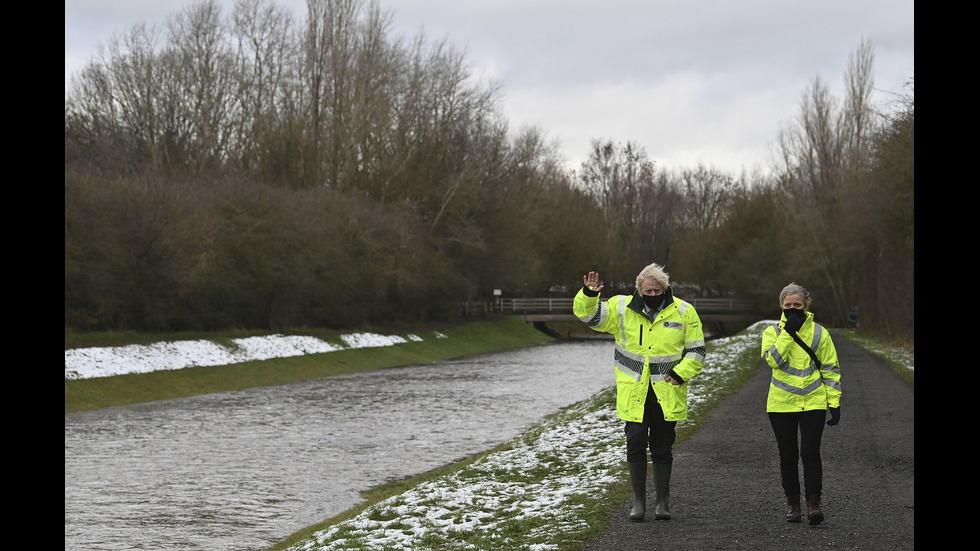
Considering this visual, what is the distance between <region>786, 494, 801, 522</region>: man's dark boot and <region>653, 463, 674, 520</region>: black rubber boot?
1.01 meters

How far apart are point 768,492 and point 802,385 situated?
206 centimetres

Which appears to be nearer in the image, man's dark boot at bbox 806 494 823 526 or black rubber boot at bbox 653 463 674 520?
man's dark boot at bbox 806 494 823 526

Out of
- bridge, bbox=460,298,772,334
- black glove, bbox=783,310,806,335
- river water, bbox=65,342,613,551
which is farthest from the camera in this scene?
bridge, bbox=460,298,772,334

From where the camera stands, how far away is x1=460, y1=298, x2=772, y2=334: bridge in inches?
3088

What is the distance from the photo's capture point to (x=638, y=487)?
9.24 metres

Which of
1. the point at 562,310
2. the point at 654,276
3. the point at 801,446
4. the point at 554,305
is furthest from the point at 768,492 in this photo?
the point at 554,305

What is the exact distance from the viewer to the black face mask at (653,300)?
8.83m

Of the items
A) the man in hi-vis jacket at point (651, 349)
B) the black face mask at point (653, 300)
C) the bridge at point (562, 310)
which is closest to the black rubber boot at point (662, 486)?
the man in hi-vis jacket at point (651, 349)

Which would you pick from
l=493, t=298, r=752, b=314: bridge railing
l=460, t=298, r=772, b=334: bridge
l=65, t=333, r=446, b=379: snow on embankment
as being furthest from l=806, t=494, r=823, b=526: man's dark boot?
l=493, t=298, r=752, b=314: bridge railing

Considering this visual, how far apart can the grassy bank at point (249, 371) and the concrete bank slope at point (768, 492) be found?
16256 mm

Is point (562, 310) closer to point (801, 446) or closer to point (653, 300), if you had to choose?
point (801, 446)

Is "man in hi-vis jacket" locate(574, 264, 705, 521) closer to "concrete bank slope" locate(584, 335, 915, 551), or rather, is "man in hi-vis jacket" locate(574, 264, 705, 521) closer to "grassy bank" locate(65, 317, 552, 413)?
"concrete bank slope" locate(584, 335, 915, 551)
